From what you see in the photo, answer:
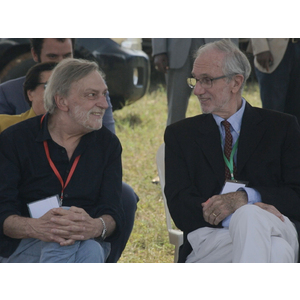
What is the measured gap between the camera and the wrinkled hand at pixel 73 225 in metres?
2.67

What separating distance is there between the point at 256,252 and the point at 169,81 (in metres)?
3.15

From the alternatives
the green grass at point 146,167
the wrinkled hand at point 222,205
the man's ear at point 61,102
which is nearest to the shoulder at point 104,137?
the man's ear at point 61,102

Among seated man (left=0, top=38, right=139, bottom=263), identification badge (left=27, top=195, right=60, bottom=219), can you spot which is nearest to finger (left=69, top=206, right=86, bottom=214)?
identification badge (left=27, top=195, right=60, bottom=219)

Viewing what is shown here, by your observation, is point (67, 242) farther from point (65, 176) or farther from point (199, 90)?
point (199, 90)

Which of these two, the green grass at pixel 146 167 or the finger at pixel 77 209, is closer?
the finger at pixel 77 209

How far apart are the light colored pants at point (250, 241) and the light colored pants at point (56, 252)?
1.81 feet

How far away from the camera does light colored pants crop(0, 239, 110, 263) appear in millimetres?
2641

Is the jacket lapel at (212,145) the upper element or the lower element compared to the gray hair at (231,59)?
lower

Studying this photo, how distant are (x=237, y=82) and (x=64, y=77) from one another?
108 cm

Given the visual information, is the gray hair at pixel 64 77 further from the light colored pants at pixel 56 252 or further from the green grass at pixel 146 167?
the green grass at pixel 146 167

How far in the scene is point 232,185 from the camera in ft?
9.41

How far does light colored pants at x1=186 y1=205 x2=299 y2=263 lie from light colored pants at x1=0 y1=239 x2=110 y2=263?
55 centimetres

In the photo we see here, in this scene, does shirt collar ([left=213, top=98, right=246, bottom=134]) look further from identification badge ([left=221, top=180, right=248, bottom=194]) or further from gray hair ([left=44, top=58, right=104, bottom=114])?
gray hair ([left=44, top=58, right=104, bottom=114])

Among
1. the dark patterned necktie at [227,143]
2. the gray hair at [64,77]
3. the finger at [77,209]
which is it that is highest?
the gray hair at [64,77]
